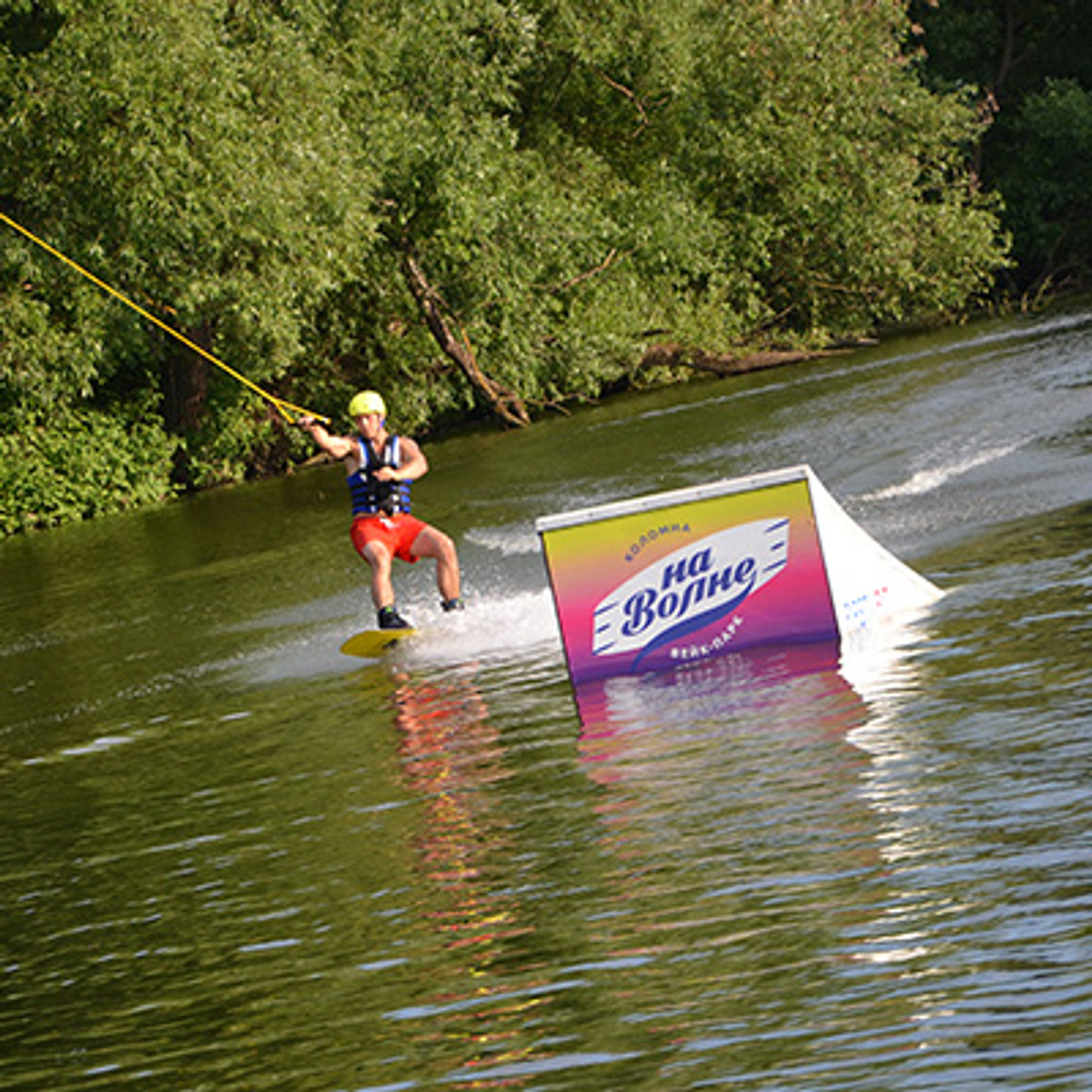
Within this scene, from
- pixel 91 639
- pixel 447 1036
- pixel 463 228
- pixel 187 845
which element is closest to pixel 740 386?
pixel 463 228

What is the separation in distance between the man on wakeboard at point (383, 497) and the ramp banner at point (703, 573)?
3313 millimetres

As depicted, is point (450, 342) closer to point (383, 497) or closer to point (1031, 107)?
point (383, 497)

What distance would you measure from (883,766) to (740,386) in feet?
82.2

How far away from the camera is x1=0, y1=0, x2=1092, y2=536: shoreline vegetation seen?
2602 centimetres

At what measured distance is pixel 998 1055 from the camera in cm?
412

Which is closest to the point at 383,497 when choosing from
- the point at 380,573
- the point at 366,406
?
the point at 366,406

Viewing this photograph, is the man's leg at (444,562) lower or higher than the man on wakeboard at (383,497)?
lower

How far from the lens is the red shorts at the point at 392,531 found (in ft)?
42.2

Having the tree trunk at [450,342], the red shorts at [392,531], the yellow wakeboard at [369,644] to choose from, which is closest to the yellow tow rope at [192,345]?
the red shorts at [392,531]

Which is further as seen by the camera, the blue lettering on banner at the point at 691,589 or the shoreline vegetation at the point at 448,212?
the shoreline vegetation at the point at 448,212

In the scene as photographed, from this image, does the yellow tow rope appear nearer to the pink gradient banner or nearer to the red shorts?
the red shorts

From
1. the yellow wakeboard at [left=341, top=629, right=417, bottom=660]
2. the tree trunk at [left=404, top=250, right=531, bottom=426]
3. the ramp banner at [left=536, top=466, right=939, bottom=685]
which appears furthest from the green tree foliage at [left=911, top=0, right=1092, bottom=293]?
the ramp banner at [left=536, top=466, right=939, bottom=685]

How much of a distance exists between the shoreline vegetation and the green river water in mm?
13799

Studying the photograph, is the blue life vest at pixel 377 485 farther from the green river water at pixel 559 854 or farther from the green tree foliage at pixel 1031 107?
the green tree foliage at pixel 1031 107
